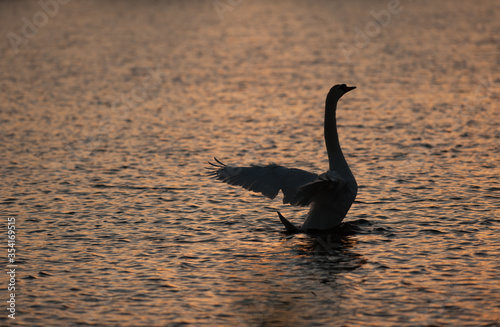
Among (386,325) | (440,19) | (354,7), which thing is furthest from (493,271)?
(354,7)

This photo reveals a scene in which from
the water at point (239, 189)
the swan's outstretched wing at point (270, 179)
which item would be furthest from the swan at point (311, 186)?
the water at point (239, 189)

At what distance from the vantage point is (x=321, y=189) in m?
13.7

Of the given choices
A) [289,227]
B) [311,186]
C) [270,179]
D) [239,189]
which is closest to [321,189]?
[311,186]

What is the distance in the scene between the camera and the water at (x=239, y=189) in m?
11.6

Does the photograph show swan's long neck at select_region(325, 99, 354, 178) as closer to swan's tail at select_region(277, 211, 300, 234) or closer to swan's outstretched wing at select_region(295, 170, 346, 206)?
swan's outstretched wing at select_region(295, 170, 346, 206)

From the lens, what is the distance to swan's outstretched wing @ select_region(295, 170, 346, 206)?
1317 centimetres

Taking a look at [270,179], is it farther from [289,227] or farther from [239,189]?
[239,189]

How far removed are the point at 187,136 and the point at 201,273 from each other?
38.5ft

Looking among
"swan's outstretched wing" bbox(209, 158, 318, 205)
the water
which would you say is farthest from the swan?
the water

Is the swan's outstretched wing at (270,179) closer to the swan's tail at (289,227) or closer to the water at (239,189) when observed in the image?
the swan's tail at (289,227)

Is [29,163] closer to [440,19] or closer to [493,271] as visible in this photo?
[493,271]

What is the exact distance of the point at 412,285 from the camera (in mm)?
12000

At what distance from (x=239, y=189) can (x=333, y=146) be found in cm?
409

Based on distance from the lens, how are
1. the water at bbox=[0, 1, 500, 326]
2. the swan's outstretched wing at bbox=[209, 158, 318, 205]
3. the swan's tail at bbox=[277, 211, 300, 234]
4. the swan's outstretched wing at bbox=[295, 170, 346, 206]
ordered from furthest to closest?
1. the swan's tail at bbox=[277, 211, 300, 234]
2. the swan's outstretched wing at bbox=[209, 158, 318, 205]
3. the swan's outstretched wing at bbox=[295, 170, 346, 206]
4. the water at bbox=[0, 1, 500, 326]
